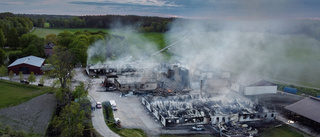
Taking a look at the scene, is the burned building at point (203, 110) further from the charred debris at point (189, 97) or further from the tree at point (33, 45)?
the tree at point (33, 45)

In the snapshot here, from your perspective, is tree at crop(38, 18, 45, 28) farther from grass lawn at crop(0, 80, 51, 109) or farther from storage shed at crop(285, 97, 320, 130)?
storage shed at crop(285, 97, 320, 130)

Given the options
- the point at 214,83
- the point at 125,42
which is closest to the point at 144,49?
the point at 125,42

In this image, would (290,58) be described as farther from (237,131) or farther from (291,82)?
(237,131)

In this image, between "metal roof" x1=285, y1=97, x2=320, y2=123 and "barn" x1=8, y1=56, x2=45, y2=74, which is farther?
"barn" x1=8, y1=56, x2=45, y2=74

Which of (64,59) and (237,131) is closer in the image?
(237,131)

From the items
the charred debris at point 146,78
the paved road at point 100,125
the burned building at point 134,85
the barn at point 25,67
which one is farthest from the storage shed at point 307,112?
the barn at point 25,67

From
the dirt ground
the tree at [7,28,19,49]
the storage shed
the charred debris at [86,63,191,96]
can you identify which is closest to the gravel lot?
the charred debris at [86,63,191,96]
